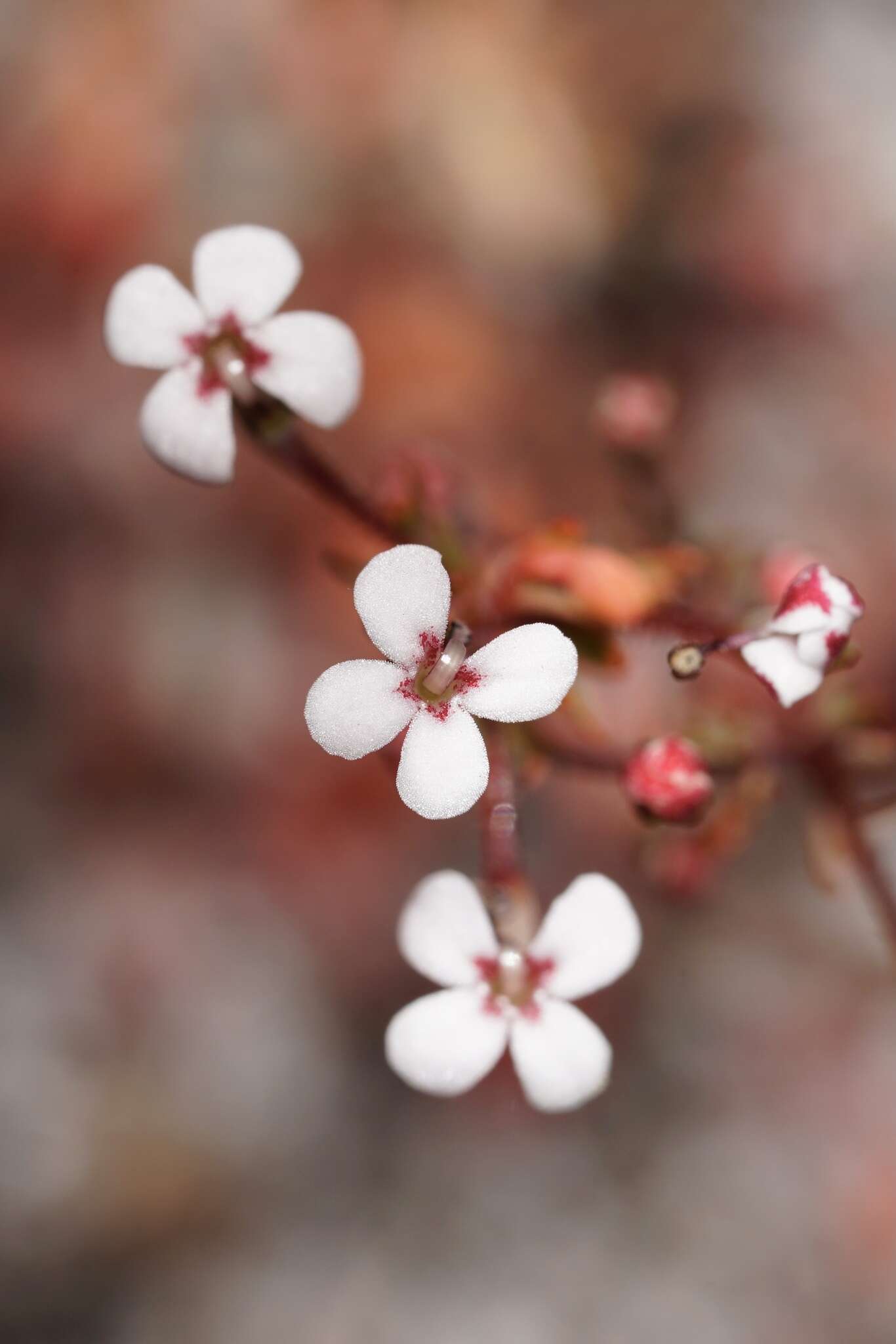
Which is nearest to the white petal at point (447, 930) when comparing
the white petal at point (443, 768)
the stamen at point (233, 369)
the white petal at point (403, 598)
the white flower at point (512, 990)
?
the white flower at point (512, 990)

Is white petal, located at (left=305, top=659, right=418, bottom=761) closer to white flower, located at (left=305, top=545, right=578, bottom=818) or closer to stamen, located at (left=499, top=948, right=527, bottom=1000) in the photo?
white flower, located at (left=305, top=545, right=578, bottom=818)

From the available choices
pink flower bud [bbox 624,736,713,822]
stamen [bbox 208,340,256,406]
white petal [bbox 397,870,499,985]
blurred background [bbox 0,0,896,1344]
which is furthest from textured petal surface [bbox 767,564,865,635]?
blurred background [bbox 0,0,896,1344]

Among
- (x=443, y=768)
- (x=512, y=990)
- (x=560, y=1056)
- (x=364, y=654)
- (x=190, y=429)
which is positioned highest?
(x=364, y=654)

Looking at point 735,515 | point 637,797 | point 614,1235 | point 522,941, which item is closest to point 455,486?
point 637,797

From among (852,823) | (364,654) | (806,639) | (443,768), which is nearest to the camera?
(443,768)

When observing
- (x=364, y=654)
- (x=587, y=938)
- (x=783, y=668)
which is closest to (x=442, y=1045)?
(x=587, y=938)

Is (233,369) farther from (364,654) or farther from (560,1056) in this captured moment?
(364,654)

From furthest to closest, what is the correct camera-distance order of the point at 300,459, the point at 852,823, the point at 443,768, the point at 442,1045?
the point at 852,823, the point at 300,459, the point at 442,1045, the point at 443,768
